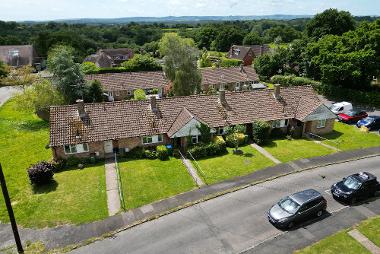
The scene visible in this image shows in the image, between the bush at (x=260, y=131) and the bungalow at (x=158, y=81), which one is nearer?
the bush at (x=260, y=131)

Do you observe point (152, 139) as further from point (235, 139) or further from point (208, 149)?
point (235, 139)

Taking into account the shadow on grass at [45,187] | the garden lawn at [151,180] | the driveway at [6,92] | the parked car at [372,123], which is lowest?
the driveway at [6,92]

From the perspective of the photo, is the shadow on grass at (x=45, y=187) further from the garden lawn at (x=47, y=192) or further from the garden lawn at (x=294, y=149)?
the garden lawn at (x=294, y=149)

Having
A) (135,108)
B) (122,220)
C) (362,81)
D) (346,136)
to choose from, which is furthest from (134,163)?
(362,81)

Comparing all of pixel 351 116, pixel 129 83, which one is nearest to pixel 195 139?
pixel 351 116

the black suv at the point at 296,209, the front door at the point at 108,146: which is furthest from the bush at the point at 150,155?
the black suv at the point at 296,209

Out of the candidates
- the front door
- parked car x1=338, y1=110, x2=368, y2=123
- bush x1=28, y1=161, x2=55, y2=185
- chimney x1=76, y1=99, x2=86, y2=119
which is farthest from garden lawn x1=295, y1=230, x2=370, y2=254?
parked car x1=338, y1=110, x2=368, y2=123

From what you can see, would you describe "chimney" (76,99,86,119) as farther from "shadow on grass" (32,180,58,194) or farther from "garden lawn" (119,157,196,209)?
"shadow on grass" (32,180,58,194)
